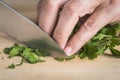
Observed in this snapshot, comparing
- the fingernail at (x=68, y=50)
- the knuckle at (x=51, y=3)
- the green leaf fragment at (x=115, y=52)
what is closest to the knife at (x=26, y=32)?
the fingernail at (x=68, y=50)

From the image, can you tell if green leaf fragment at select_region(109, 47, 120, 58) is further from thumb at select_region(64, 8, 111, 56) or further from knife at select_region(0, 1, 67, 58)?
knife at select_region(0, 1, 67, 58)

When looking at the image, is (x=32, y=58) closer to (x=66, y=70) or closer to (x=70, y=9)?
(x=66, y=70)

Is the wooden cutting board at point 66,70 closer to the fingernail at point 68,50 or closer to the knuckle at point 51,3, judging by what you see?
the fingernail at point 68,50

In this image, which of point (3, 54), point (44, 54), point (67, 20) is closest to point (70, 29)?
point (67, 20)

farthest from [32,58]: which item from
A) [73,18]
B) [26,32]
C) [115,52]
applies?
[115,52]

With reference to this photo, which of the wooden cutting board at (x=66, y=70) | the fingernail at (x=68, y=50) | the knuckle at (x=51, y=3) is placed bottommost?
the wooden cutting board at (x=66, y=70)

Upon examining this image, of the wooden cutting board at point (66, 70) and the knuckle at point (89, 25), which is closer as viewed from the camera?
the wooden cutting board at point (66, 70)

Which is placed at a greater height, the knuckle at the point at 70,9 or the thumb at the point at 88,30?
the knuckle at the point at 70,9

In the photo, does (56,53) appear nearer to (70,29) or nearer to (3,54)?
(70,29)

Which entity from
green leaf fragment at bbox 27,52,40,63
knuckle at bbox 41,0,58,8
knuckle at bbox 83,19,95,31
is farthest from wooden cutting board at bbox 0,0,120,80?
knuckle at bbox 41,0,58,8
